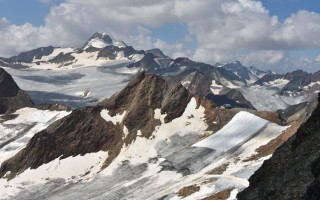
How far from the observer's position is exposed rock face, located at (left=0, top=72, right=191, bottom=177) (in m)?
137

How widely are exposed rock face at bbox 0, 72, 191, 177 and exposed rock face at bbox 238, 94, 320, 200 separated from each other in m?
92.2

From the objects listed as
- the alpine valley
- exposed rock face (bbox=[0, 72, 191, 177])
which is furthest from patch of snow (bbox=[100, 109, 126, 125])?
exposed rock face (bbox=[0, 72, 191, 177])

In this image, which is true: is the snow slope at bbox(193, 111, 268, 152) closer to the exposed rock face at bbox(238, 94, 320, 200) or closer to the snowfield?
the snowfield

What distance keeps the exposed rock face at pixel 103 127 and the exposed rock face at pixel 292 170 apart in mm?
92185

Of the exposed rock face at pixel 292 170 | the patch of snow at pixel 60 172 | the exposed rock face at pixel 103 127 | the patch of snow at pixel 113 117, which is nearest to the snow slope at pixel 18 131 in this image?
the exposed rock face at pixel 103 127

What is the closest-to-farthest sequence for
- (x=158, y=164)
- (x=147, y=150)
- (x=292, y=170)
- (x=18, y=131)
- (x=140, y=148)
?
(x=292, y=170), (x=158, y=164), (x=147, y=150), (x=140, y=148), (x=18, y=131)

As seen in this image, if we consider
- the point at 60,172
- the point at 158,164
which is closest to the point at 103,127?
the point at 60,172

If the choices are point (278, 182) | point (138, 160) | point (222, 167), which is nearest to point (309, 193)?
point (278, 182)

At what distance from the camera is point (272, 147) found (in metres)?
100

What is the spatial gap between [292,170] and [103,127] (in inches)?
4362

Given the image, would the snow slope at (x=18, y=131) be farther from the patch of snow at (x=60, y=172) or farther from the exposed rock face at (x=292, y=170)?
the exposed rock face at (x=292, y=170)

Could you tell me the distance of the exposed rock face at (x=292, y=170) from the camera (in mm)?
33000

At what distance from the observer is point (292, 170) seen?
35562mm

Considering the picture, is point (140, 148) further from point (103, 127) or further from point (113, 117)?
point (113, 117)
